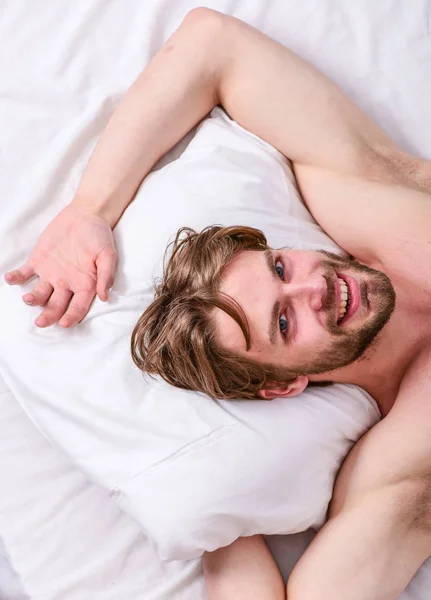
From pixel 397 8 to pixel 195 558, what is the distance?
131 centimetres

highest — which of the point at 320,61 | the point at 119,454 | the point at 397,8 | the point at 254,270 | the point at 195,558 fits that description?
the point at 397,8

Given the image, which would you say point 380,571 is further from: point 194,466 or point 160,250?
point 160,250

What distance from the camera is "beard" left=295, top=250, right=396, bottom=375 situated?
3.87ft

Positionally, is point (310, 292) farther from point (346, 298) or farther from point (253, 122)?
point (253, 122)

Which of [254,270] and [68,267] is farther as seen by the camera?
[68,267]

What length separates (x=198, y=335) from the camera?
3.77 ft

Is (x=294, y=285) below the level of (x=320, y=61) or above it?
below

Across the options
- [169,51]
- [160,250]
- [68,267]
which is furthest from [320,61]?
[68,267]

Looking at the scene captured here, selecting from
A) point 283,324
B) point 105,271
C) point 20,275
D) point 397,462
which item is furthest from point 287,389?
point 20,275

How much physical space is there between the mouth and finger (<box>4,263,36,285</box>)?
1.93 feet

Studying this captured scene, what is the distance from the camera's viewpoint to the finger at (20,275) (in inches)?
49.4

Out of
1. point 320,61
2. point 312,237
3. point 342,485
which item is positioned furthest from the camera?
point 320,61

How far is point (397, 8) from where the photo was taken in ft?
5.16

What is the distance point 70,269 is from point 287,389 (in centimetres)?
47
